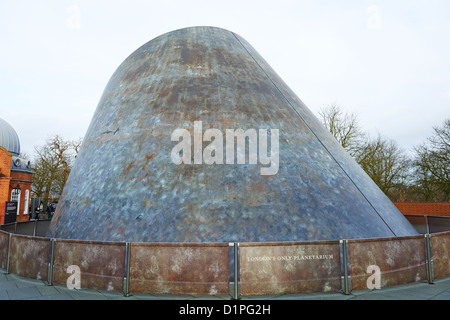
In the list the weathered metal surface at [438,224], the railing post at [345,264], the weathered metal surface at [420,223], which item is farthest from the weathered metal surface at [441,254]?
the weathered metal surface at [420,223]

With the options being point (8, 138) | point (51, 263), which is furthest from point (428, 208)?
point (8, 138)

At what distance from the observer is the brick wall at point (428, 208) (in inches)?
852

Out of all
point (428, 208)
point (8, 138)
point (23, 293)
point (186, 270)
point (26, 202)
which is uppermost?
point (8, 138)

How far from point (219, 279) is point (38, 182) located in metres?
44.6

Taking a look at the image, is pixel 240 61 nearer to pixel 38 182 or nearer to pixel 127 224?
pixel 127 224

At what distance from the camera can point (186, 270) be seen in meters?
5.19

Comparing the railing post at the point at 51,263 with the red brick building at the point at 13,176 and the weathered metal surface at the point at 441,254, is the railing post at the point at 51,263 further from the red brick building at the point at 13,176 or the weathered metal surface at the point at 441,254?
the red brick building at the point at 13,176

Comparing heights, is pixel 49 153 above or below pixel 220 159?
above

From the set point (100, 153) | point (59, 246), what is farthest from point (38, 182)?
point (59, 246)

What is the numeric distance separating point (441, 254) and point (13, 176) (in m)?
33.0

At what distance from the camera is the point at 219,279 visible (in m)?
5.20

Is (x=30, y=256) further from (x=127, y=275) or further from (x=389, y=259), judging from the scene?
(x=389, y=259)

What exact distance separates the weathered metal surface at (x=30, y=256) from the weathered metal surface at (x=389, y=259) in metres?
5.86
